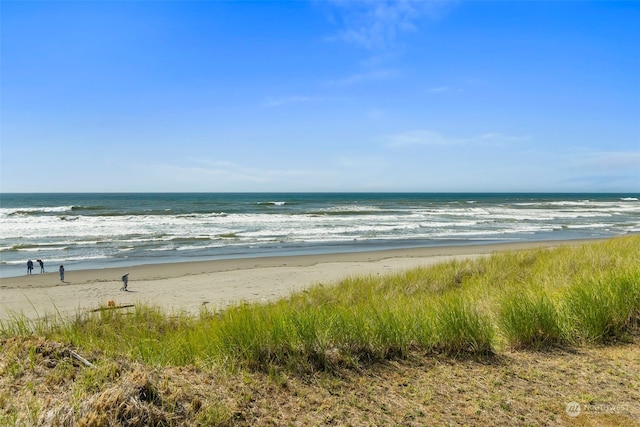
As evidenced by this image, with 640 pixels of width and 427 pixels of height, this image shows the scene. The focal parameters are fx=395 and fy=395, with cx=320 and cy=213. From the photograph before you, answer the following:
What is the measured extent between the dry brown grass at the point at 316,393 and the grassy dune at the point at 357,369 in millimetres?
12

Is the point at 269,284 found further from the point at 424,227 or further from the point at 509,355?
the point at 424,227

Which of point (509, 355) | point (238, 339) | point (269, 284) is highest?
point (238, 339)

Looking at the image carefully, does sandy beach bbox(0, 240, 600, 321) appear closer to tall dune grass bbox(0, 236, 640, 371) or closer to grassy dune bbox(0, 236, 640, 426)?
tall dune grass bbox(0, 236, 640, 371)

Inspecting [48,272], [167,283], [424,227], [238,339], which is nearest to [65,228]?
[48,272]

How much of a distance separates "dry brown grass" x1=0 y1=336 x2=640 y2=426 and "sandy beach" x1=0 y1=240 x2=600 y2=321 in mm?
5963

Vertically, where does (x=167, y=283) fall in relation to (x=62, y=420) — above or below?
below

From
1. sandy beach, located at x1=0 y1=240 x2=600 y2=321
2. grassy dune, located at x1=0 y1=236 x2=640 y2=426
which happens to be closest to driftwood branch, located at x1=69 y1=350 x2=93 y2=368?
grassy dune, located at x1=0 y1=236 x2=640 y2=426

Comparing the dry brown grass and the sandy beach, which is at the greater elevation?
the dry brown grass

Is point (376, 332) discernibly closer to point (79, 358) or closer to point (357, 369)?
point (357, 369)

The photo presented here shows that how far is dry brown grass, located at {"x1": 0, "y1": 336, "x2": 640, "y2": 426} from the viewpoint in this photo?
2.76 meters

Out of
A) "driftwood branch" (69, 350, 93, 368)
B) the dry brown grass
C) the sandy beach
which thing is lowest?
the sandy beach

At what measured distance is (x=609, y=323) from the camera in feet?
16.7

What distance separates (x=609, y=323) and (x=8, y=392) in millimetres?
6419

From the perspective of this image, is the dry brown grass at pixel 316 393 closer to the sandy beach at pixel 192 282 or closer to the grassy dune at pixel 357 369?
the grassy dune at pixel 357 369
